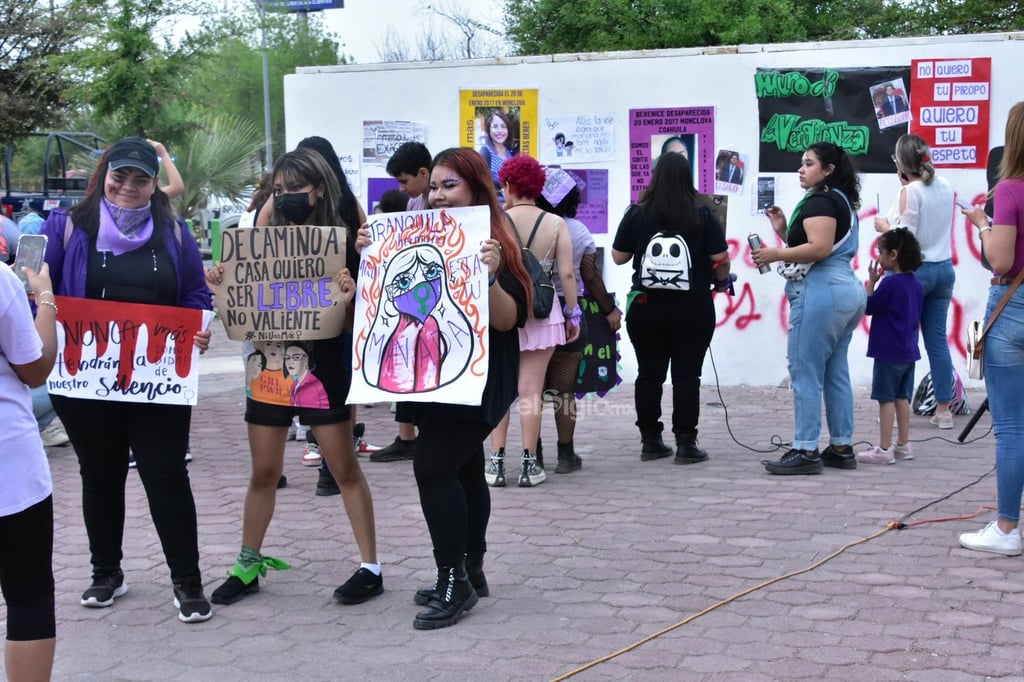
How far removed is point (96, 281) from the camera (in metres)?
4.85

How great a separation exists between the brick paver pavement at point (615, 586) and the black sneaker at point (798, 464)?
0.08 meters

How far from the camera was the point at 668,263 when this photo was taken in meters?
7.38

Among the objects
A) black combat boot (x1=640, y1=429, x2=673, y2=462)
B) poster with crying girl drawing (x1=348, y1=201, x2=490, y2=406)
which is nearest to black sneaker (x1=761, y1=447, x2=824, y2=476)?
black combat boot (x1=640, y1=429, x2=673, y2=462)

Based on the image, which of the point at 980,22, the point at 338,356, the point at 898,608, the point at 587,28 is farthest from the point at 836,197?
the point at 587,28

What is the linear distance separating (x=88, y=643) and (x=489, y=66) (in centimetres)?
727

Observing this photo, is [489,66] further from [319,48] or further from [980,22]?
[319,48]

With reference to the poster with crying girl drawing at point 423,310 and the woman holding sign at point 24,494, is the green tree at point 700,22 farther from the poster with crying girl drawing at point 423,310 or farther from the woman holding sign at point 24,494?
the woman holding sign at point 24,494

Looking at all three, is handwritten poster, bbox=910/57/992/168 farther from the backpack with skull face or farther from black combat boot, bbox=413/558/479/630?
black combat boot, bbox=413/558/479/630

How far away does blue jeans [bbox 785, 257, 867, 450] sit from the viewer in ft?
23.1

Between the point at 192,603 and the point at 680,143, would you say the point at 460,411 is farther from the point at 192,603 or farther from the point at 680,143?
the point at 680,143

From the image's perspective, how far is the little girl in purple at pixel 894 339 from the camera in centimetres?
747

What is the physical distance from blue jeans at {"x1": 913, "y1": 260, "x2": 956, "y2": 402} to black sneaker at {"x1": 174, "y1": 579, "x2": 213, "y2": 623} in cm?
592

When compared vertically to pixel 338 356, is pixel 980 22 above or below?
above

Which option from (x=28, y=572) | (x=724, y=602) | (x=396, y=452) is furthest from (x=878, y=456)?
(x=28, y=572)
